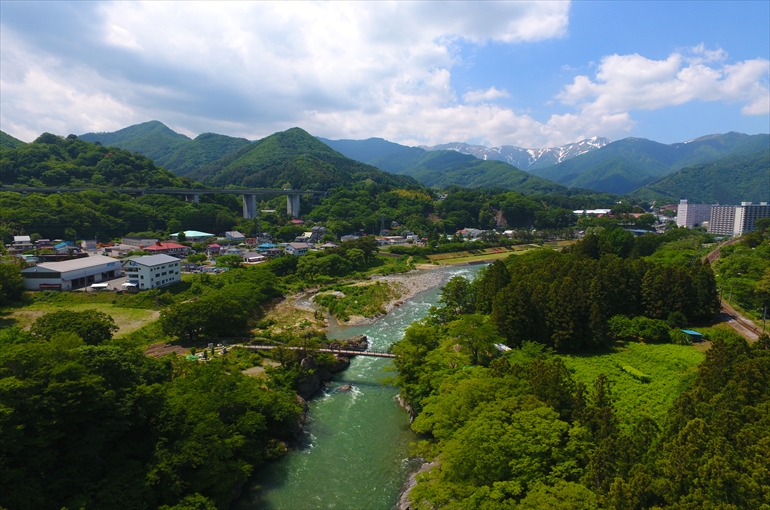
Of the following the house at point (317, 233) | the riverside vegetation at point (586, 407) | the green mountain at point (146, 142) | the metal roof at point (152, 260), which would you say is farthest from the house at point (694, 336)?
the green mountain at point (146, 142)

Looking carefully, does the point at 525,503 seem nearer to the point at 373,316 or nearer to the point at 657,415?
the point at 657,415

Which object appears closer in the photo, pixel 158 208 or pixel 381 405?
pixel 381 405

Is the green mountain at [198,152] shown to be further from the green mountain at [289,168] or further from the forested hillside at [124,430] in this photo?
the forested hillside at [124,430]

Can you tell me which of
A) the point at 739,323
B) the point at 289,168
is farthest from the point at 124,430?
the point at 289,168

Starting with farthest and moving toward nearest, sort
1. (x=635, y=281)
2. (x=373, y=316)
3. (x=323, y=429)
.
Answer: (x=373, y=316)
(x=635, y=281)
(x=323, y=429)

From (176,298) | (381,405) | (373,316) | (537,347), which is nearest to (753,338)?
(537,347)
